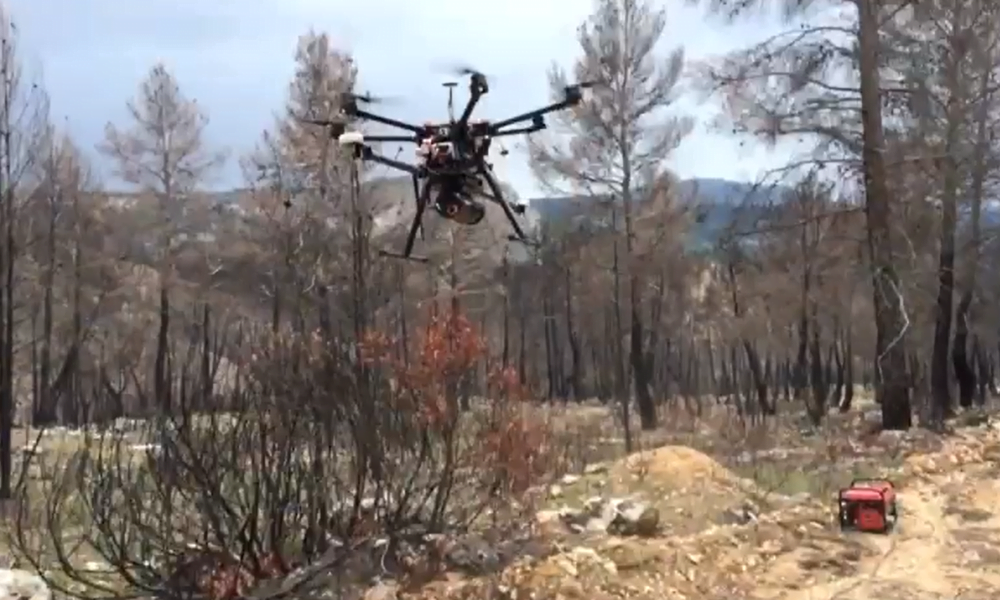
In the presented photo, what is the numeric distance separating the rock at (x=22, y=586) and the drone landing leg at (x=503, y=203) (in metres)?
3.96

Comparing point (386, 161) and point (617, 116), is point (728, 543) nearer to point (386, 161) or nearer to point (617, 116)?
point (386, 161)

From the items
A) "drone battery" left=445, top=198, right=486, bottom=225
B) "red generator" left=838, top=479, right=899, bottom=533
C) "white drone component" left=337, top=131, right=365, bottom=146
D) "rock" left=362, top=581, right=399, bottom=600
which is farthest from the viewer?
"red generator" left=838, top=479, right=899, bottom=533

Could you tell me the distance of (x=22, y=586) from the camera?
7.27 metres

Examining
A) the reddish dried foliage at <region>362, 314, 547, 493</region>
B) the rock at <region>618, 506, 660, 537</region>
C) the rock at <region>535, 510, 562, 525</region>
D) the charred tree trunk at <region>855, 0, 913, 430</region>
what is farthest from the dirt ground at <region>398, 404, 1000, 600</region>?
the charred tree trunk at <region>855, 0, 913, 430</region>

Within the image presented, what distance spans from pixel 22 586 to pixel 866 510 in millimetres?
5808

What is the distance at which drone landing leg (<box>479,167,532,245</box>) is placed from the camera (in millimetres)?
7793

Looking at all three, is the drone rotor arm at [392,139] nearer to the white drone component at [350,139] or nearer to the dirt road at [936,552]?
the white drone component at [350,139]

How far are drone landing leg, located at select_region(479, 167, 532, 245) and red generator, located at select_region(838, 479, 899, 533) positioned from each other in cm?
303

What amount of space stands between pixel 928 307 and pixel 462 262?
1368cm

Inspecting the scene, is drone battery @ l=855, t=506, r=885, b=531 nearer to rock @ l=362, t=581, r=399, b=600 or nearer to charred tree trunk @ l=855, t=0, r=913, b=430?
rock @ l=362, t=581, r=399, b=600

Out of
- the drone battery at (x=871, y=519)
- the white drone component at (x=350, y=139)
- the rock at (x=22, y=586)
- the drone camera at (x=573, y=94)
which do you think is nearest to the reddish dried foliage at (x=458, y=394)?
the white drone component at (x=350, y=139)

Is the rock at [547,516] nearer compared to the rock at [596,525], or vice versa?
the rock at [596,525]

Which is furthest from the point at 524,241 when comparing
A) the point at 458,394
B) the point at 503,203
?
the point at 458,394

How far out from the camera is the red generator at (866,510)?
805 centimetres
